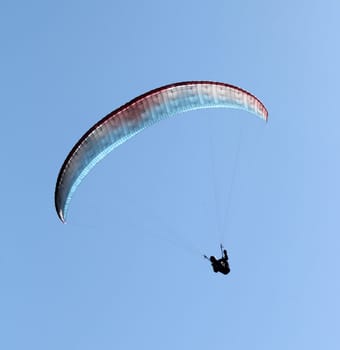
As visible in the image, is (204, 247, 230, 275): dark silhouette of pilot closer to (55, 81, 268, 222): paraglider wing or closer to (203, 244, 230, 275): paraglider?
(203, 244, 230, 275): paraglider


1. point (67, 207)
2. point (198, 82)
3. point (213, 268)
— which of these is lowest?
point (213, 268)

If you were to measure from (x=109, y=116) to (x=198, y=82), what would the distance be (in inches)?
174

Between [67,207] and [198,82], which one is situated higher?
[198,82]

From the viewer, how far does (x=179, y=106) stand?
32156mm

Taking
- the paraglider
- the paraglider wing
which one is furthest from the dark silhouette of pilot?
the paraglider wing

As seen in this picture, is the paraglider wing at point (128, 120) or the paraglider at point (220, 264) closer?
the paraglider wing at point (128, 120)

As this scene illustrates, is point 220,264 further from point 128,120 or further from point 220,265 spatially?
point 128,120

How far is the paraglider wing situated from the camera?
31.0 m

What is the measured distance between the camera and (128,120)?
31172 millimetres

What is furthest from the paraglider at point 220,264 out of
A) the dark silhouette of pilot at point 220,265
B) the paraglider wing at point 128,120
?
the paraglider wing at point 128,120

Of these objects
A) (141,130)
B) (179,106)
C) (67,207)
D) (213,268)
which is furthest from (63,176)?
(213,268)

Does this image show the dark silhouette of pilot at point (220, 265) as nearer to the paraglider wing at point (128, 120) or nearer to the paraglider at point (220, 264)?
the paraglider at point (220, 264)

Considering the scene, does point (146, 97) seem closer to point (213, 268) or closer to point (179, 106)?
point (179, 106)

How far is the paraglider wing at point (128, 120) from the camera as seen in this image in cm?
3098
